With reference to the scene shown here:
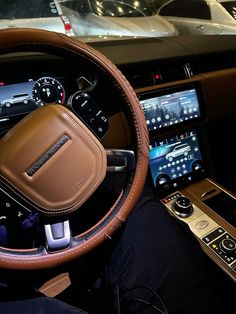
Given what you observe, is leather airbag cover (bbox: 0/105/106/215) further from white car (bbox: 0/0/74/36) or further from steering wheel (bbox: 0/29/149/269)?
white car (bbox: 0/0/74/36)

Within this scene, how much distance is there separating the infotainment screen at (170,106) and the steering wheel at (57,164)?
1.69ft

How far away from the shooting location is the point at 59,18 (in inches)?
85.6

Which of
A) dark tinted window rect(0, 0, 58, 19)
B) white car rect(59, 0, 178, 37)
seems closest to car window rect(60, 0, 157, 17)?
white car rect(59, 0, 178, 37)

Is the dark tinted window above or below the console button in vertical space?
above

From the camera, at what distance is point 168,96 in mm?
1433

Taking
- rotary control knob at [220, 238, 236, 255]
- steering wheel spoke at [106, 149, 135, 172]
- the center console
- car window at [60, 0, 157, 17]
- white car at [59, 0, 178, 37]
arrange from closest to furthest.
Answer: steering wheel spoke at [106, 149, 135, 172] < rotary control knob at [220, 238, 236, 255] < the center console < white car at [59, 0, 178, 37] < car window at [60, 0, 157, 17]

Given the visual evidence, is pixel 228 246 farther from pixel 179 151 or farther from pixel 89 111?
pixel 89 111

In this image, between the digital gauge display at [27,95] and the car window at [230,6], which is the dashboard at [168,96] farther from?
the car window at [230,6]

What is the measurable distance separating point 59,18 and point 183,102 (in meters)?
1.11

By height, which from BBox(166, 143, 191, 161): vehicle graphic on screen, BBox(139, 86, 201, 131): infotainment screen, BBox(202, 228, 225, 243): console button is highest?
BBox(139, 86, 201, 131): infotainment screen

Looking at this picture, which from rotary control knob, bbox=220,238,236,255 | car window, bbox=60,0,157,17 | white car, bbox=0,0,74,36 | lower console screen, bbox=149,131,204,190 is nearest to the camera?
rotary control knob, bbox=220,238,236,255

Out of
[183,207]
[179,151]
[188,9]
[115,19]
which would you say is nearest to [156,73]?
[179,151]

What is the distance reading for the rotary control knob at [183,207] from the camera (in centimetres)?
138

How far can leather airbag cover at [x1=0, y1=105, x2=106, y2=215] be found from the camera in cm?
77
